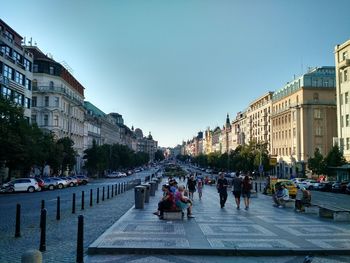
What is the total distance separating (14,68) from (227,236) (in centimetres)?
5059

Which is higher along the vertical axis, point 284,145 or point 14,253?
point 284,145

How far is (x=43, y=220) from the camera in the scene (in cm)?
1106

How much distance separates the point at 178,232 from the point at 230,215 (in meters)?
5.99

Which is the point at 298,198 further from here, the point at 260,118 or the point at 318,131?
the point at 260,118

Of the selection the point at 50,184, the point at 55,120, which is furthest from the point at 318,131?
the point at 50,184

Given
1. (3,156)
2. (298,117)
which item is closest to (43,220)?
(3,156)

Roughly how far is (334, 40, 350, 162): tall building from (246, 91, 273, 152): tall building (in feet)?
121

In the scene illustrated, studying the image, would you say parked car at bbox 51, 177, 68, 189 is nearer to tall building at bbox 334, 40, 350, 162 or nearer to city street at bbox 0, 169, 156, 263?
city street at bbox 0, 169, 156, 263

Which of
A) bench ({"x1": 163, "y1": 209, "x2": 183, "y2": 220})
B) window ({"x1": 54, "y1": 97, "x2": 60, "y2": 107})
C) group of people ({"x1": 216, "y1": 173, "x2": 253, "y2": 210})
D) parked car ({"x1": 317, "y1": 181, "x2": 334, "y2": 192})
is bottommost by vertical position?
parked car ({"x1": 317, "y1": 181, "x2": 334, "y2": 192})

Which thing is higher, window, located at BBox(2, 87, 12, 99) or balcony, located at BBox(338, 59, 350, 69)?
balcony, located at BBox(338, 59, 350, 69)

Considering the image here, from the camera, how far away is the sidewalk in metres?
10.4

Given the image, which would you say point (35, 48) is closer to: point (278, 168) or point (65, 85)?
point (65, 85)

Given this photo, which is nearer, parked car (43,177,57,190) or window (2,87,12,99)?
parked car (43,177,57,190)

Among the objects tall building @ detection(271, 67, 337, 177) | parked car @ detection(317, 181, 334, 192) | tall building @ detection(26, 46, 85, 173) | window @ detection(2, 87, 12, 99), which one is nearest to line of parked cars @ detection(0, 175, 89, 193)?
window @ detection(2, 87, 12, 99)
